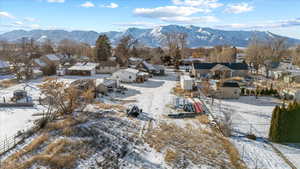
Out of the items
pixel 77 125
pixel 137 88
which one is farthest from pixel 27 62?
pixel 77 125

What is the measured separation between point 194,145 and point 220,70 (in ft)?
95.2

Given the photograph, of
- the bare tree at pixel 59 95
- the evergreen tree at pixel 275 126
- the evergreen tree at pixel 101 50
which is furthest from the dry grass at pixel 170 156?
the evergreen tree at pixel 101 50

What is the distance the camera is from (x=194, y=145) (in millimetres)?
13883

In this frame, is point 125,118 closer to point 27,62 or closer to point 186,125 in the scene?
point 186,125

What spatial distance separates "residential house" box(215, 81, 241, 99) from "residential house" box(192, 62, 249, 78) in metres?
14.1

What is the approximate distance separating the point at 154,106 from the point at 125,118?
15.4 ft

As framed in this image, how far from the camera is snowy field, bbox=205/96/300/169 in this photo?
12273 mm

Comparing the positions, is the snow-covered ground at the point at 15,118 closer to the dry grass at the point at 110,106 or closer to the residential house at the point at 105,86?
the dry grass at the point at 110,106

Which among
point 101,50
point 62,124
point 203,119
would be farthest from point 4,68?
point 203,119

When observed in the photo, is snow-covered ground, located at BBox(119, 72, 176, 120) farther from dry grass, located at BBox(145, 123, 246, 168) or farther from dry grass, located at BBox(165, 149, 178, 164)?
dry grass, located at BBox(165, 149, 178, 164)

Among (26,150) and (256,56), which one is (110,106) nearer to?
(26,150)

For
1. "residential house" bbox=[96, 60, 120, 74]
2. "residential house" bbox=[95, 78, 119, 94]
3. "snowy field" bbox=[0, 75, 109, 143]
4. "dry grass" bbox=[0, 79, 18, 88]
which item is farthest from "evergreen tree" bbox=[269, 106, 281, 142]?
"residential house" bbox=[96, 60, 120, 74]

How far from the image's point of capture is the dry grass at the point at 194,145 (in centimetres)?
1220

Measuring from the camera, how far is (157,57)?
5634 cm
